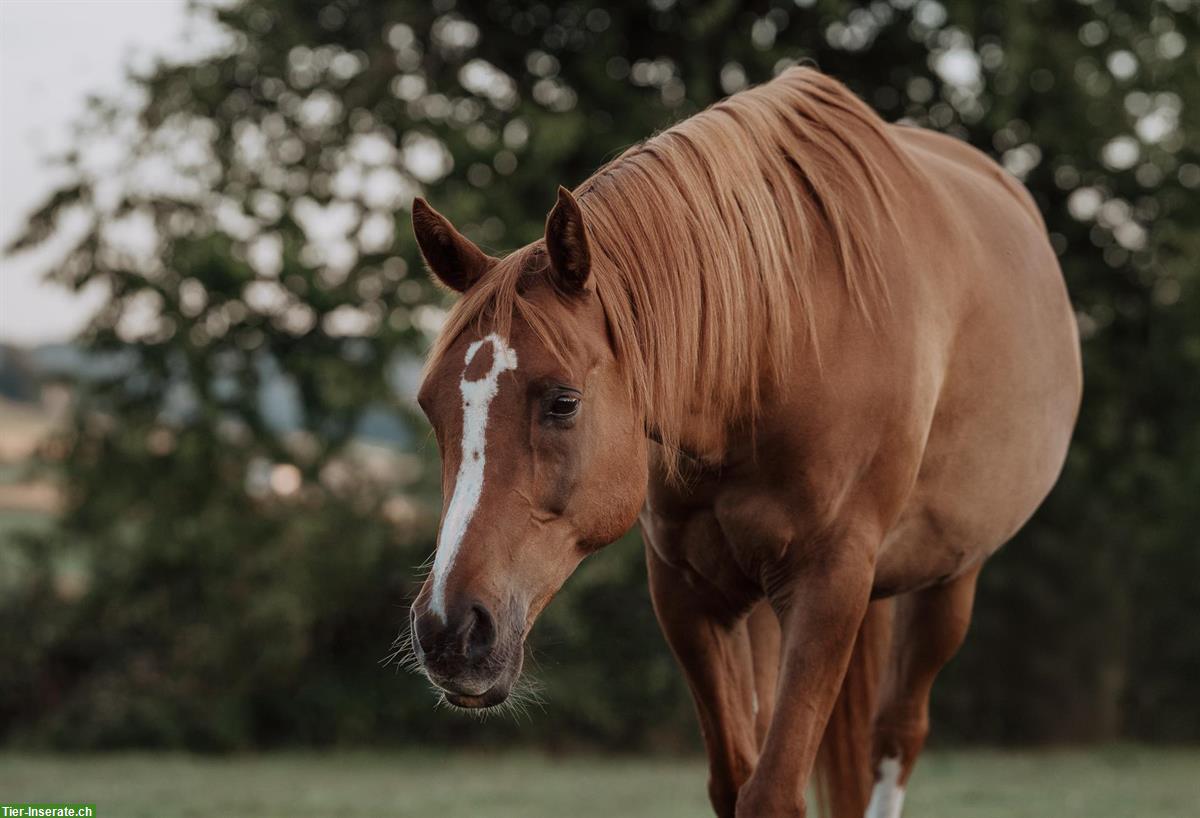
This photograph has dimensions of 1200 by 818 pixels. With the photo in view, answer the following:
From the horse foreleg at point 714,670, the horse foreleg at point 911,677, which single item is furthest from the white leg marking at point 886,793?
the horse foreleg at point 714,670

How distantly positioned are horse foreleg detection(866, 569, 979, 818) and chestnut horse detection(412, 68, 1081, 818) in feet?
0.10

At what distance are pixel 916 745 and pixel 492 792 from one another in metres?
5.42

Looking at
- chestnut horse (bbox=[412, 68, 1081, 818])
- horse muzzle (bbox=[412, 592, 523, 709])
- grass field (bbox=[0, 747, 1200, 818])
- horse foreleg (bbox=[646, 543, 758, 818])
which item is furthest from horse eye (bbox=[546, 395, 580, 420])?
grass field (bbox=[0, 747, 1200, 818])

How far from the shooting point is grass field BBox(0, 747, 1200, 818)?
774 cm

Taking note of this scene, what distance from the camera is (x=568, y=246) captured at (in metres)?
2.75

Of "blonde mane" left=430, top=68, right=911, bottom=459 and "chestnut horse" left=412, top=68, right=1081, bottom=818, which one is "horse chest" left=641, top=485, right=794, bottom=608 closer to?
"chestnut horse" left=412, top=68, right=1081, bottom=818

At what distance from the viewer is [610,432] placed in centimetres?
277

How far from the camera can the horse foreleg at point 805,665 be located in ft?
9.86

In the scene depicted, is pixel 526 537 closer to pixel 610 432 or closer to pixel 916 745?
pixel 610 432

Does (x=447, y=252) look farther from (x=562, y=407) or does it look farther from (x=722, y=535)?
(x=722, y=535)

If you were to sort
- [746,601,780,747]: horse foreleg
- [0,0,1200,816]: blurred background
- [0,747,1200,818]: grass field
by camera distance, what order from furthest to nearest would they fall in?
[0,0,1200,816]: blurred background → [0,747,1200,818]: grass field → [746,601,780,747]: horse foreleg

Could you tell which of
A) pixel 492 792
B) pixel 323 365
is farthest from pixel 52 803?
pixel 323 365

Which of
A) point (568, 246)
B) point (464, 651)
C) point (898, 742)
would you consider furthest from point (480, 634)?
point (898, 742)

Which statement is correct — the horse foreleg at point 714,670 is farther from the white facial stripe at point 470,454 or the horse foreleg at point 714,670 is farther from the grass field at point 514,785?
the grass field at point 514,785
